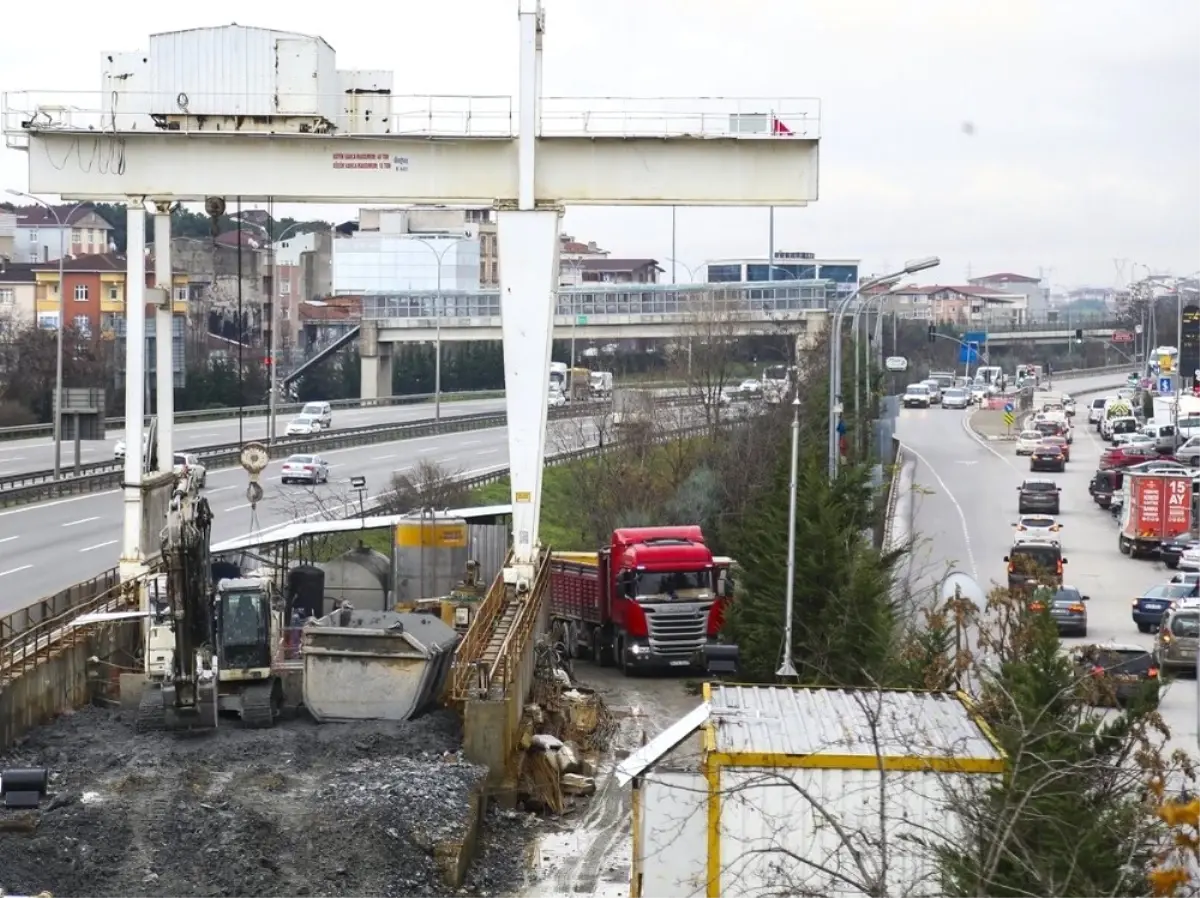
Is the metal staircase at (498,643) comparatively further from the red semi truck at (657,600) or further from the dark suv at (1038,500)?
the dark suv at (1038,500)

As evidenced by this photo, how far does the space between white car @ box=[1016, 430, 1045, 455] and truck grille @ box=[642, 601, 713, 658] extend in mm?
44383

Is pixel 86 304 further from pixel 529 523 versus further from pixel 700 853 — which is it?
pixel 700 853

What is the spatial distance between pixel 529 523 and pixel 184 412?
54275mm

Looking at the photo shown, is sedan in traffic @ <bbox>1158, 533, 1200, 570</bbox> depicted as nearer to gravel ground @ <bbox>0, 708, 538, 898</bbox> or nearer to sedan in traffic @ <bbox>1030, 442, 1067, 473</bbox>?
sedan in traffic @ <bbox>1030, 442, 1067, 473</bbox>

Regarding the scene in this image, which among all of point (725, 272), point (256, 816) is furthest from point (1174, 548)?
point (725, 272)

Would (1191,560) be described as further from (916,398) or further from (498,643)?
(916,398)

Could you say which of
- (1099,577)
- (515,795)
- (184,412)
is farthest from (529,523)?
(184,412)

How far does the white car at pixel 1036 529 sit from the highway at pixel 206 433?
23384 mm

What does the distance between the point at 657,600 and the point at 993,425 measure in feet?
203

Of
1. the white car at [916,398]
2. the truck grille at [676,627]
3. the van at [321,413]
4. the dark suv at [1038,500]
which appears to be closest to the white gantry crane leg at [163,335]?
the truck grille at [676,627]

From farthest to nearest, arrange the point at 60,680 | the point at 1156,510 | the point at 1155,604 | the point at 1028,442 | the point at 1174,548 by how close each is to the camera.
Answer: the point at 1028,442 < the point at 1156,510 < the point at 1174,548 < the point at 1155,604 < the point at 60,680

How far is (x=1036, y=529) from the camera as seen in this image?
51906 mm

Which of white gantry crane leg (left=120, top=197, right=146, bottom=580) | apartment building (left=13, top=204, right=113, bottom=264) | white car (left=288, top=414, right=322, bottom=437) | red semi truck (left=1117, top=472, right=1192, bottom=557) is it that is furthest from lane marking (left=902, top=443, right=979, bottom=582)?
apartment building (left=13, top=204, right=113, bottom=264)

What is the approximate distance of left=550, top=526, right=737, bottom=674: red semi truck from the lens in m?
34.1
